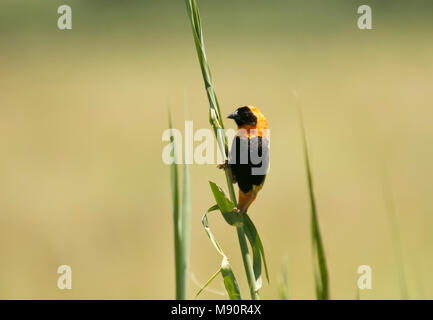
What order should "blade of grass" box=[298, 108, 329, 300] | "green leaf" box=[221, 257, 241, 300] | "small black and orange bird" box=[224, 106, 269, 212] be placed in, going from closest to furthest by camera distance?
"blade of grass" box=[298, 108, 329, 300] < "green leaf" box=[221, 257, 241, 300] < "small black and orange bird" box=[224, 106, 269, 212]

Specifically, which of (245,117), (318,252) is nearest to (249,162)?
(245,117)

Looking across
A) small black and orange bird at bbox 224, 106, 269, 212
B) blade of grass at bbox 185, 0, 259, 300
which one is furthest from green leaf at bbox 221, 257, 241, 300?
small black and orange bird at bbox 224, 106, 269, 212

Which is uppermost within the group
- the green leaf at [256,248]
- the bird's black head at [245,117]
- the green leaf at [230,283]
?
the bird's black head at [245,117]

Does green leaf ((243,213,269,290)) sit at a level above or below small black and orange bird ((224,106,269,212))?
below

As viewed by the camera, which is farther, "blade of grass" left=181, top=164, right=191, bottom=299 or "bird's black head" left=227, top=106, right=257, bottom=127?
"bird's black head" left=227, top=106, right=257, bottom=127

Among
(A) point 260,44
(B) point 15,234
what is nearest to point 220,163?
(B) point 15,234

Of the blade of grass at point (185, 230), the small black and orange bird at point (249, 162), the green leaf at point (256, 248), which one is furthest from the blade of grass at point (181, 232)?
the small black and orange bird at point (249, 162)

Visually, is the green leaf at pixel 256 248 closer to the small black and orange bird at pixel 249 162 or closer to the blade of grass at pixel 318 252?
the blade of grass at pixel 318 252

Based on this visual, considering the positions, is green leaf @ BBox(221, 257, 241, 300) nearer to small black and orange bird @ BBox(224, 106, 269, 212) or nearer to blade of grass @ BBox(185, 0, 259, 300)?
blade of grass @ BBox(185, 0, 259, 300)
